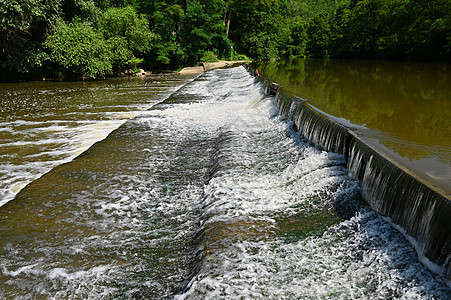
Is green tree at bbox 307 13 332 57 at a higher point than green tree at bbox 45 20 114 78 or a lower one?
higher

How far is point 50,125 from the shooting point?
34.3ft

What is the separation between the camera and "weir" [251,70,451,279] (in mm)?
3012

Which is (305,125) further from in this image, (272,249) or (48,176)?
(48,176)

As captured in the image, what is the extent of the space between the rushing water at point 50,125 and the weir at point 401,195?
575 cm

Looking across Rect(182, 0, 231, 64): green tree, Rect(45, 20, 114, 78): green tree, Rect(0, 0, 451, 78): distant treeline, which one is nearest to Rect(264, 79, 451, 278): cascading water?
Rect(0, 0, 451, 78): distant treeline

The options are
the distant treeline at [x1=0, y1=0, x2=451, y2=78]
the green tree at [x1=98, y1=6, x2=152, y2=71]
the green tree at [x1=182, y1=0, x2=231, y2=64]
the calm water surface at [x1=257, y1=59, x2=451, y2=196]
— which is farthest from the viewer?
the green tree at [x1=182, y1=0, x2=231, y2=64]

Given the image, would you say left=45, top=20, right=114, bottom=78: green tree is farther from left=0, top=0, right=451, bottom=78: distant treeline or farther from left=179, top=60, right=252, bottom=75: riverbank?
left=179, top=60, right=252, bottom=75: riverbank

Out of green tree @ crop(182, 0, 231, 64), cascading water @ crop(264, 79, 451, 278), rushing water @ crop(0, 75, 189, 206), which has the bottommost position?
rushing water @ crop(0, 75, 189, 206)

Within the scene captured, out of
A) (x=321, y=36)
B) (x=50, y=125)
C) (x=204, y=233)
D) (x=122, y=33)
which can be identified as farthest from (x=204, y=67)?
(x=321, y=36)

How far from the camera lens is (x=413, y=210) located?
11.3 ft

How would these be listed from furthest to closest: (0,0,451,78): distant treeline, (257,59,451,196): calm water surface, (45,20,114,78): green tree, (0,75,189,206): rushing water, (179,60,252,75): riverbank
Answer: (179,60,252,75): riverbank, (45,20,114,78): green tree, (0,0,451,78): distant treeline, (0,75,189,206): rushing water, (257,59,451,196): calm water surface

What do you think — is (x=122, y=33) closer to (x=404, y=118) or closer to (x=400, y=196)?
(x=404, y=118)

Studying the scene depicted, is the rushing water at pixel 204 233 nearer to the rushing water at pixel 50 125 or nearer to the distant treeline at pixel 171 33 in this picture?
the rushing water at pixel 50 125

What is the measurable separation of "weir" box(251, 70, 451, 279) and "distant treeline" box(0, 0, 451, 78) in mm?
22303
